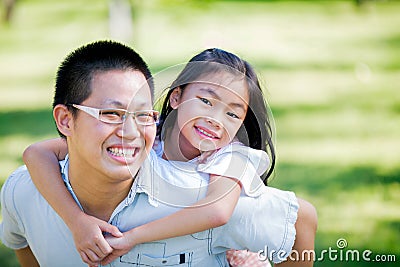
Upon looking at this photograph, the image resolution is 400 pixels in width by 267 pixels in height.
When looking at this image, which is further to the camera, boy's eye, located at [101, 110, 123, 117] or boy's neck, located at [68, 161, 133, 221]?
boy's neck, located at [68, 161, 133, 221]

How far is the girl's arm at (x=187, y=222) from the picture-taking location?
89.2 inches

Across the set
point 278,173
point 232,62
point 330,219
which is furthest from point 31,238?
point 278,173

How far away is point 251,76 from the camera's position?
248cm

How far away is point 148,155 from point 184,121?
0.50ft

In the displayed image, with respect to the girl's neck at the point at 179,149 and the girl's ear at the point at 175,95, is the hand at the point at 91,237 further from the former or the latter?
the girl's ear at the point at 175,95

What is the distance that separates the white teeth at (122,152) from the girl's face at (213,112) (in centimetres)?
21

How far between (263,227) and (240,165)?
0.66 ft

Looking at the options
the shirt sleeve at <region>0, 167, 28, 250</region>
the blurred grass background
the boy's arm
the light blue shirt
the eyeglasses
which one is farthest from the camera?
the blurred grass background

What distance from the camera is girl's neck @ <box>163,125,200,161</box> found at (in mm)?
2459

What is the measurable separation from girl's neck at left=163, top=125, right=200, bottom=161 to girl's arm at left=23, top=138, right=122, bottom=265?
315 millimetres

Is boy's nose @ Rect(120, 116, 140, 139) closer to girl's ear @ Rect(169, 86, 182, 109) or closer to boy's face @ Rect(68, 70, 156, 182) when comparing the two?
boy's face @ Rect(68, 70, 156, 182)

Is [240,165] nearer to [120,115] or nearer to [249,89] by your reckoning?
[249,89]

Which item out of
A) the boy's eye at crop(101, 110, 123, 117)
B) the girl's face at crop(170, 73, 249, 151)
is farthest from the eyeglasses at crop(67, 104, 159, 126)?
the girl's face at crop(170, 73, 249, 151)

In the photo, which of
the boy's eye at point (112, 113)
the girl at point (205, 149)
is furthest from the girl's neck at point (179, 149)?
the boy's eye at point (112, 113)
